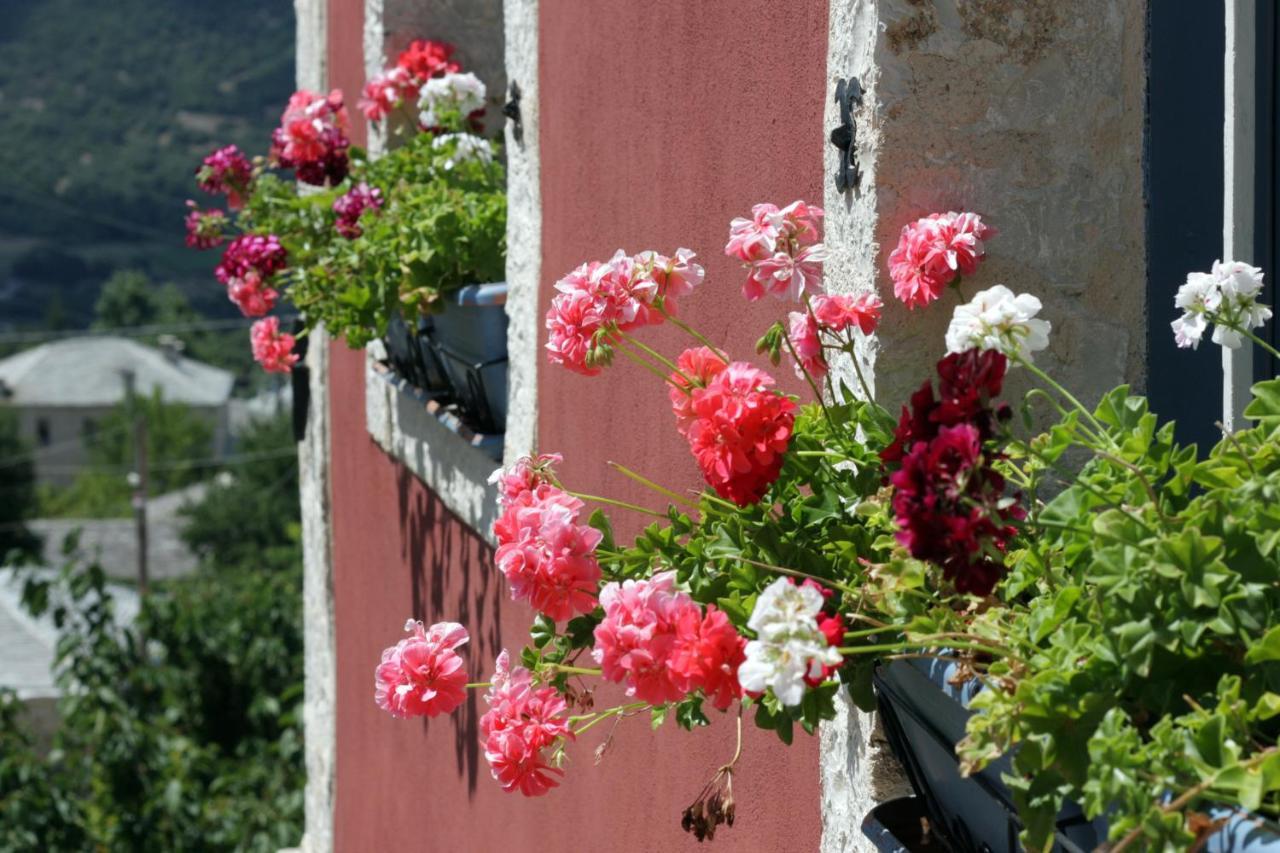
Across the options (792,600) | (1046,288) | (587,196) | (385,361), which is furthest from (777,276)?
(385,361)

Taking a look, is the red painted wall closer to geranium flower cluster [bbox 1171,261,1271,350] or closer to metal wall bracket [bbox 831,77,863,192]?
metal wall bracket [bbox 831,77,863,192]

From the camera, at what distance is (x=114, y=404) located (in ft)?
242

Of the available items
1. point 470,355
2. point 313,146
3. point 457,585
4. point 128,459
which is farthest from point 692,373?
point 128,459

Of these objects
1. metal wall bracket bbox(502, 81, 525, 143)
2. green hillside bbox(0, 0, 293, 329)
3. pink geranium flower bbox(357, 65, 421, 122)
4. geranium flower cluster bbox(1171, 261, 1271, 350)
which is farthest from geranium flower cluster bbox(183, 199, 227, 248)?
green hillside bbox(0, 0, 293, 329)

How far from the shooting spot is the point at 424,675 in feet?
5.65

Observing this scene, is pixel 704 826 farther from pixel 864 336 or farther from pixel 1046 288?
pixel 1046 288

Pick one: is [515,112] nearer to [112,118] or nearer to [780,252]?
[780,252]

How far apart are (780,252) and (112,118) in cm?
8881

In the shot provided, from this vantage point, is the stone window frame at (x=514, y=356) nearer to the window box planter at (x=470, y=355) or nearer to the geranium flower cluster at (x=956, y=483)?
the window box planter at (x=470, y=355)

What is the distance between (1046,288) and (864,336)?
23cm

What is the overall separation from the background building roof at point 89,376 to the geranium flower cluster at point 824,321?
74.3 metres

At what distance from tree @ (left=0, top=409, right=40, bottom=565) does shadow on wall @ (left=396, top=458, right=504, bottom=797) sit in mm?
47141

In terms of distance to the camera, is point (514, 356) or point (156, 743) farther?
point (156, 743)

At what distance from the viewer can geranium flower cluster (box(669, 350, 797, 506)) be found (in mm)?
1554
